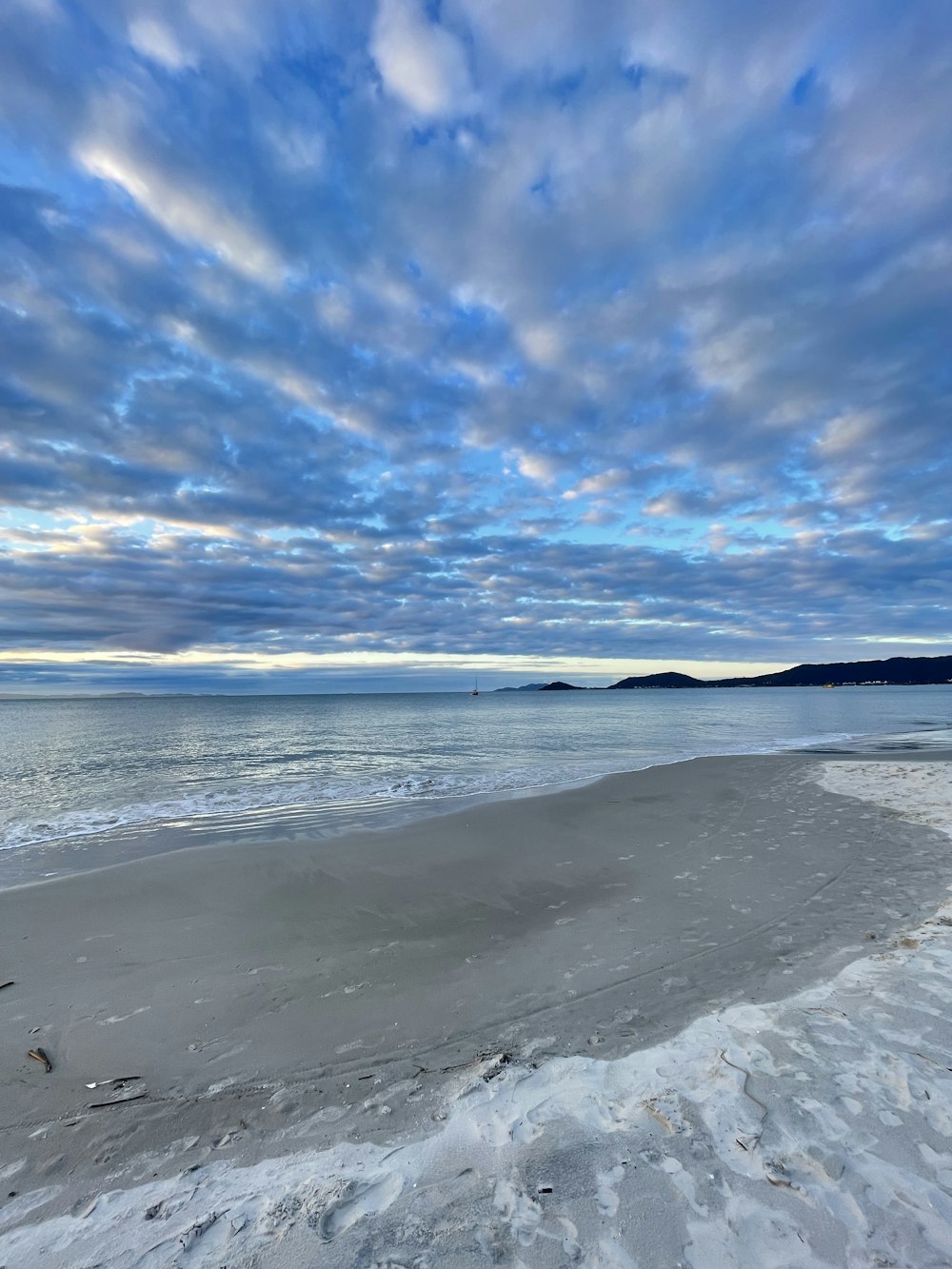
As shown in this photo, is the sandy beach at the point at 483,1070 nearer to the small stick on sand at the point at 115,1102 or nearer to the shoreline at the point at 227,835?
the small stick on sand at the point at 115,1102

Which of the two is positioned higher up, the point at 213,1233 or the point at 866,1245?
the point at 866,1245

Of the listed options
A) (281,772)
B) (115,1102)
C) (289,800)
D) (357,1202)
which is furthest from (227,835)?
(357,1202)

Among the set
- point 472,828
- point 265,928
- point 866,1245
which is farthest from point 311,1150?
point 472,828

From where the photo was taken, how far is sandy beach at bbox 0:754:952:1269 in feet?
9.32

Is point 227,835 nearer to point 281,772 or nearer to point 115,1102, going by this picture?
point 115,1102

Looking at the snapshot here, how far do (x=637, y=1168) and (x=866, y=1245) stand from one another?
43.5 inches

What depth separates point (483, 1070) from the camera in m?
4.24

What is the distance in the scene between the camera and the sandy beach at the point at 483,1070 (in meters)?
2.84

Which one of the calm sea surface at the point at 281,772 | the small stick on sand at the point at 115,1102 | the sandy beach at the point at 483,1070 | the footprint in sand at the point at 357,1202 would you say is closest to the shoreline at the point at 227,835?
the calm sea surface at the point at 281,772

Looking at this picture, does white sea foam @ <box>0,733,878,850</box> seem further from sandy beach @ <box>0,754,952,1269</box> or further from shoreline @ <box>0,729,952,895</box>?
sandy beach @ <box>0,754,952,1269</box>

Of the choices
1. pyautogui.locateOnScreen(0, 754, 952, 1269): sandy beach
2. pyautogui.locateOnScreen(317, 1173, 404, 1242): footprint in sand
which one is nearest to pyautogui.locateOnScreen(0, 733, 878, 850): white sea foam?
pyautogui.locateOnScreen(0, 754, 952, 1269): sandy beach

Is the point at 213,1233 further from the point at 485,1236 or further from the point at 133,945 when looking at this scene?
the point at 133,945

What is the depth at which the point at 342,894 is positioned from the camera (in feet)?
28.3

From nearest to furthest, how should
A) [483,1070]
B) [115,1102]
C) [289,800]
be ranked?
[115,1102]
[483,1070]
[289,800]
